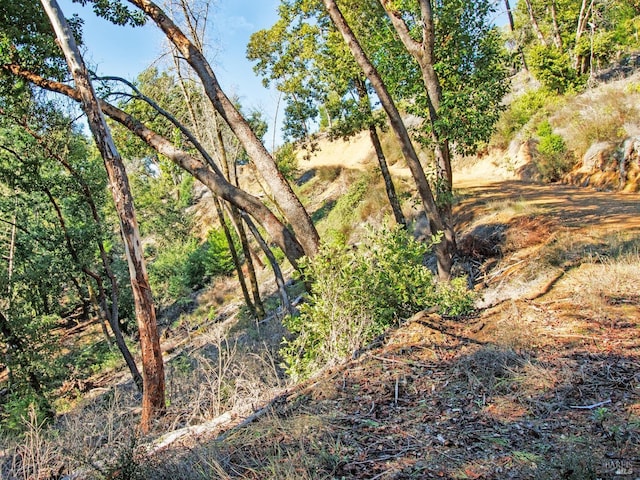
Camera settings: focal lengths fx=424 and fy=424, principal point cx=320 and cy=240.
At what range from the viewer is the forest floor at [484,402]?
239 cm

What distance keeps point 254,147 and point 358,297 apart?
2.42 m

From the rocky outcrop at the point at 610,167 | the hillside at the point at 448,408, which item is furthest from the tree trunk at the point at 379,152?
the hillside at the point at 448,408

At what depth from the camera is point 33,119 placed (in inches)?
353

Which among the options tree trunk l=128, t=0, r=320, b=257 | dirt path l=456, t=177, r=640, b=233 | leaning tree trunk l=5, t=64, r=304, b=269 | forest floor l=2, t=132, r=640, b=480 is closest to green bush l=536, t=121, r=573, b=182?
dirt path l=456, t=177, r=640, b=233

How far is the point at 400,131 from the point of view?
6734 millimetres

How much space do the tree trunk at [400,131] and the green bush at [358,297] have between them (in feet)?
6.47

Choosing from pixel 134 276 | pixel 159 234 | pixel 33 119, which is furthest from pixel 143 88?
pixel 159 234

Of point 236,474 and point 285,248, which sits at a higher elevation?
point 285,248

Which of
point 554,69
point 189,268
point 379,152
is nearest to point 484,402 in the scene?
point 379,152

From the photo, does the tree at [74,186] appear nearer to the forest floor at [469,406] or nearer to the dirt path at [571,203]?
the forest floor at [469,406]

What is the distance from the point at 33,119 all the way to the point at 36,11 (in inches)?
98.0

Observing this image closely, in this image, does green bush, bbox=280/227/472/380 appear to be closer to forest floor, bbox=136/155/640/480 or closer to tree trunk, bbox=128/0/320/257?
forest floor, bbox=136/155/640/480

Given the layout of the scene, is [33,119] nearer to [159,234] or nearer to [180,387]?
[180,387]

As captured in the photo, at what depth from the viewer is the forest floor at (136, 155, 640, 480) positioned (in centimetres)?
239
